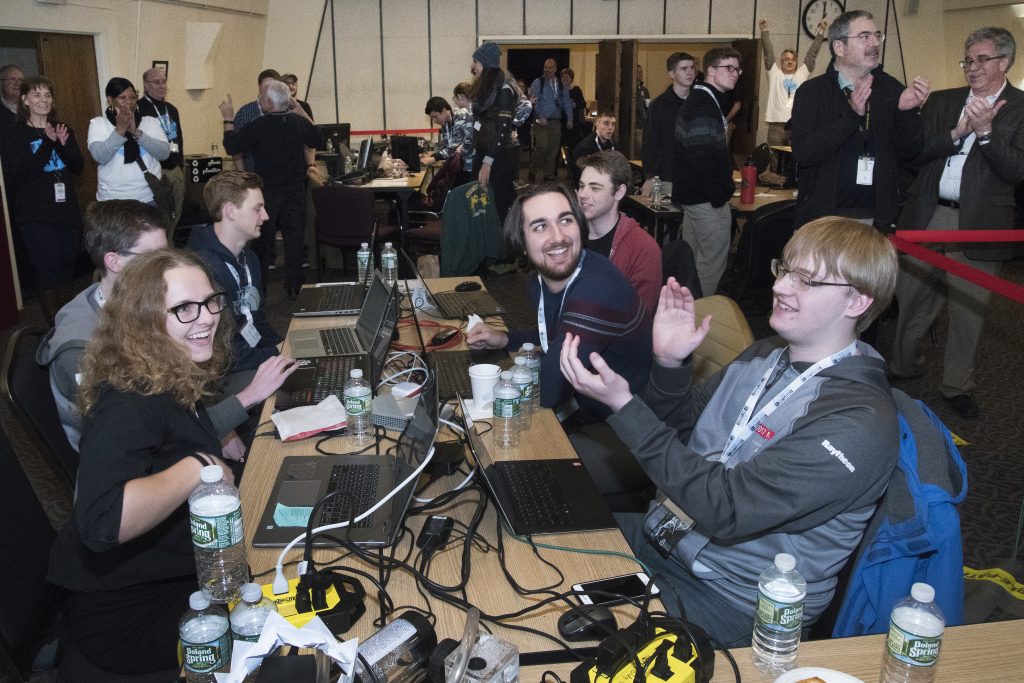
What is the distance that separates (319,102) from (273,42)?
104 centimetres

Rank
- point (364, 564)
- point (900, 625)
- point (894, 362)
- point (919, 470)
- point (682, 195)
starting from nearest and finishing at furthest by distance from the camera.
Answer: point (900, 625) < point (919, 470) < point (364, 564) < point (894, 362) < point (682, 195)

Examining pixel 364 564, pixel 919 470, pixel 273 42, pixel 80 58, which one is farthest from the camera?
pixel 273 42

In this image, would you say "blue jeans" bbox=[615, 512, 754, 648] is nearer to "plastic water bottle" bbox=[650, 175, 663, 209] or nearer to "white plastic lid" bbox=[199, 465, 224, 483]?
"white plastic lid" bbox=[199, 465, 224, 483]

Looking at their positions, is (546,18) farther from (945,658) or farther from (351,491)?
(945,658)

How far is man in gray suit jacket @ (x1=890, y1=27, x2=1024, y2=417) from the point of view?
3.79m

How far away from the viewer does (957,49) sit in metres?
11.6

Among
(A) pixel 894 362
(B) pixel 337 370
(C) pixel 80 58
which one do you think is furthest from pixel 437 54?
(B) pixel 337 370

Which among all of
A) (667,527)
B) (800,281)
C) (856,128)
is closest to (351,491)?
(667,527)

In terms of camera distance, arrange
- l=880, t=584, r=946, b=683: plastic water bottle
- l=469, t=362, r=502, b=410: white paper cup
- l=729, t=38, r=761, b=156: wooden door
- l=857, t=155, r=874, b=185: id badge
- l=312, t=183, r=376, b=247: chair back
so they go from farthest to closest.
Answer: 1. l=729, t=38, r=761, b=156: wooden door
2. l=312, t=183, r=376, b=247: chair back
3. l=857, t=155, r=874, b=185: id badge
4. l=469, t=362, r=502, b=410: white paper cup
5. l=880, t=584, r=946, b=683: plastic water bottle

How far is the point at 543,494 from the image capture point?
6.29 feet

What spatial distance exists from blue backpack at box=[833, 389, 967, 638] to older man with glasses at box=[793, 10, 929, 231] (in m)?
2.47

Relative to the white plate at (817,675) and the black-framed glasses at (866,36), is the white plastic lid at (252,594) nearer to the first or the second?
the white plate at (817,675)

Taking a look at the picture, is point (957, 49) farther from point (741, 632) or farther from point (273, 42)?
point (741, 632)

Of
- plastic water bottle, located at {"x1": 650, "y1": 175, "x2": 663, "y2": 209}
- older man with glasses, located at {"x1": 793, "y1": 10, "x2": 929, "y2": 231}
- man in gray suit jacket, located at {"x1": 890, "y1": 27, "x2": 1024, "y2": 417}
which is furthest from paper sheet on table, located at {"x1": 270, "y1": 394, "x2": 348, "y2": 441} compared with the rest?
plastic water bottle, located at {"x1": 650, "y1": 175, "x2": 663, "y2": 209}
